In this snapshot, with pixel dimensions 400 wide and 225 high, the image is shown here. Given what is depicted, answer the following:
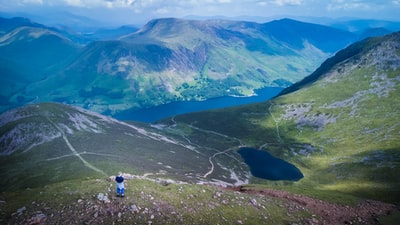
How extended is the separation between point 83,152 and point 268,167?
102464mm

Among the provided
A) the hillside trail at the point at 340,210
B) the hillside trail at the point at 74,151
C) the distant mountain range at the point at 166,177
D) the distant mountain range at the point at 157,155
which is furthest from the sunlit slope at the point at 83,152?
the hillside trail at the point at 340,210

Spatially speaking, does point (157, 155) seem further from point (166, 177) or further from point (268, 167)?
point (268, 167)

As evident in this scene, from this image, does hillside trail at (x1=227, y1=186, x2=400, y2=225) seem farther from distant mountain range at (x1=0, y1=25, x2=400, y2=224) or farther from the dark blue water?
the dark blue water

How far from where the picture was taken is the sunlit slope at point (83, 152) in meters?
103

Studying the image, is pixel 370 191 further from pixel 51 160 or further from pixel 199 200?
pixel 51 160

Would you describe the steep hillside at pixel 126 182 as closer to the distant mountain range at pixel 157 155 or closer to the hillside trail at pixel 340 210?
the hillside trail at pixel 340 210

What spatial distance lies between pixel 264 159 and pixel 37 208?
516 ft

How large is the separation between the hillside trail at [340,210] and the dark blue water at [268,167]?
8395 cm

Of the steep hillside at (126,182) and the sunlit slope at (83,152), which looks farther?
the sunlit slope at (83,152)

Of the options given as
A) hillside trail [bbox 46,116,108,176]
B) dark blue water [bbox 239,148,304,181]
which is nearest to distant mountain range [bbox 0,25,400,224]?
hillside trail [bbox 46,116,108,176]

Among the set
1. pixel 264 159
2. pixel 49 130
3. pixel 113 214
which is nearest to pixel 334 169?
pixel 264 159

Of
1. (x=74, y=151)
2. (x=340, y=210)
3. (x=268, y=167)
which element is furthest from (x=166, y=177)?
(x=268, y=167)

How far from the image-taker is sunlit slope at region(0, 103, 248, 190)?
10265 cm

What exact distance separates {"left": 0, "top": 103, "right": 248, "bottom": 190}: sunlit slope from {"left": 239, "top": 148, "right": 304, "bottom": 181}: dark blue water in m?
8.30
